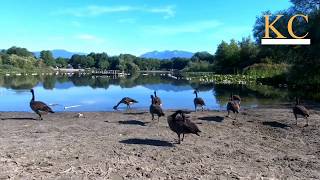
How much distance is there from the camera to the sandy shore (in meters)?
11.2

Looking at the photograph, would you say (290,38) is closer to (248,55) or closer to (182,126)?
(182,126)

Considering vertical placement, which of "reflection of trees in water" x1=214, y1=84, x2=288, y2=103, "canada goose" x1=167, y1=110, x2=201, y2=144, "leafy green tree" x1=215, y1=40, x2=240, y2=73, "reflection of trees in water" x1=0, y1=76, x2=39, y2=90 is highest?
"leafy green tree" x1=215, y1=40, x2=240, y2=73

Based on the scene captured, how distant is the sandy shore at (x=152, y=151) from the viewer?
1122 centimetres

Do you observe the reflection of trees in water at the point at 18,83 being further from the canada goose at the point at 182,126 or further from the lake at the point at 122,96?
the canada goose at the point at 182,126

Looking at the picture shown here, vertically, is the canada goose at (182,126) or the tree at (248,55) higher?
the tree at (248,55)

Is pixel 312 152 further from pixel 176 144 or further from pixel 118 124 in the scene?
pixel 118 124

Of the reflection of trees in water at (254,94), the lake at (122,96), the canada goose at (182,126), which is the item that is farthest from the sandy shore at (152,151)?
the reflection of trees in water at (254,94)

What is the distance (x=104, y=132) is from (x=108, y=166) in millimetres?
6138

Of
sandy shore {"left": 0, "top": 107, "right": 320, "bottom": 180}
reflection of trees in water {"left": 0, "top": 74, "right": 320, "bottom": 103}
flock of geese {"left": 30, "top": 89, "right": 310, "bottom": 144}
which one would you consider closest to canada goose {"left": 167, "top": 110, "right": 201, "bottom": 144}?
flock of geese {"left": 30, "top": 89, "right": 310, "bottom": 144}

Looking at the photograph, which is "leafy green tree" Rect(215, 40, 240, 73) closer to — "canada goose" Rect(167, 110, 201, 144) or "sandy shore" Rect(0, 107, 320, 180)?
"sandy shore" Rect(0, 107, 320, 180)

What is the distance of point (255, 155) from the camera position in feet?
44.7

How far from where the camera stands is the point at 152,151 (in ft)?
45.4

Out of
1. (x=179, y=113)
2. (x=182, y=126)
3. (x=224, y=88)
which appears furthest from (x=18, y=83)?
(x=182, y=126)

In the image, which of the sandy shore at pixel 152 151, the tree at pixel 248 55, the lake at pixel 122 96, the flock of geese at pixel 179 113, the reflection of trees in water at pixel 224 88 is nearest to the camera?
the sandy shore at pixel 152 151
